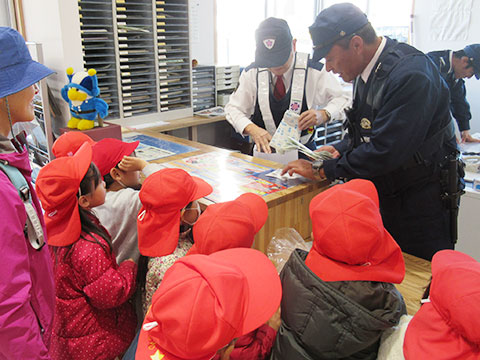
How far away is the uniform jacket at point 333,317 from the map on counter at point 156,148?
1.34 meters

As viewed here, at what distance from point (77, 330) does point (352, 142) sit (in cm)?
129

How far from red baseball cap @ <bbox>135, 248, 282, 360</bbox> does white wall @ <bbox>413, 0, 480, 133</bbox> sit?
183 inches

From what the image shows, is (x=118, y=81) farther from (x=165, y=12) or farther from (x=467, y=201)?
(x=467, y=201)

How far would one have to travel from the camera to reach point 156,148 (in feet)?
7.50

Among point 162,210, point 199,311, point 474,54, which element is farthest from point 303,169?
point 474,54

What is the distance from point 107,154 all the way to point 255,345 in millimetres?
1087

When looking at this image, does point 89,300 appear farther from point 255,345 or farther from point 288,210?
point 288,210

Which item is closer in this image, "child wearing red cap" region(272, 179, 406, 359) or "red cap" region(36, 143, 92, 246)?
"child wearing red cap" region(272, 179, 406, 359)

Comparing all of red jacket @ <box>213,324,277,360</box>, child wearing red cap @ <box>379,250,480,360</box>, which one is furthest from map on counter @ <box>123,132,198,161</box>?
child wearing red cap @ <box>379,250,480,360</box>

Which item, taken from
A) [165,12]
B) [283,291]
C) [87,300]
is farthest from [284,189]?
[165,12]

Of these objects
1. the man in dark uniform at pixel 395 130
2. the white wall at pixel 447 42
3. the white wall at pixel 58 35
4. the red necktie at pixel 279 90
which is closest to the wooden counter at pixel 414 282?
the man in dark uniform at pixel 395 130

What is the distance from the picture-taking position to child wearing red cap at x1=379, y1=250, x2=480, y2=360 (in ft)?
2.27

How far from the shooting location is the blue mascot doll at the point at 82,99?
2.24 m

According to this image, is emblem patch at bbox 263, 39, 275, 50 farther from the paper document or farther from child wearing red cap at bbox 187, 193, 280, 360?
child wearing red cap at bbox 187, 193, 280, 360
